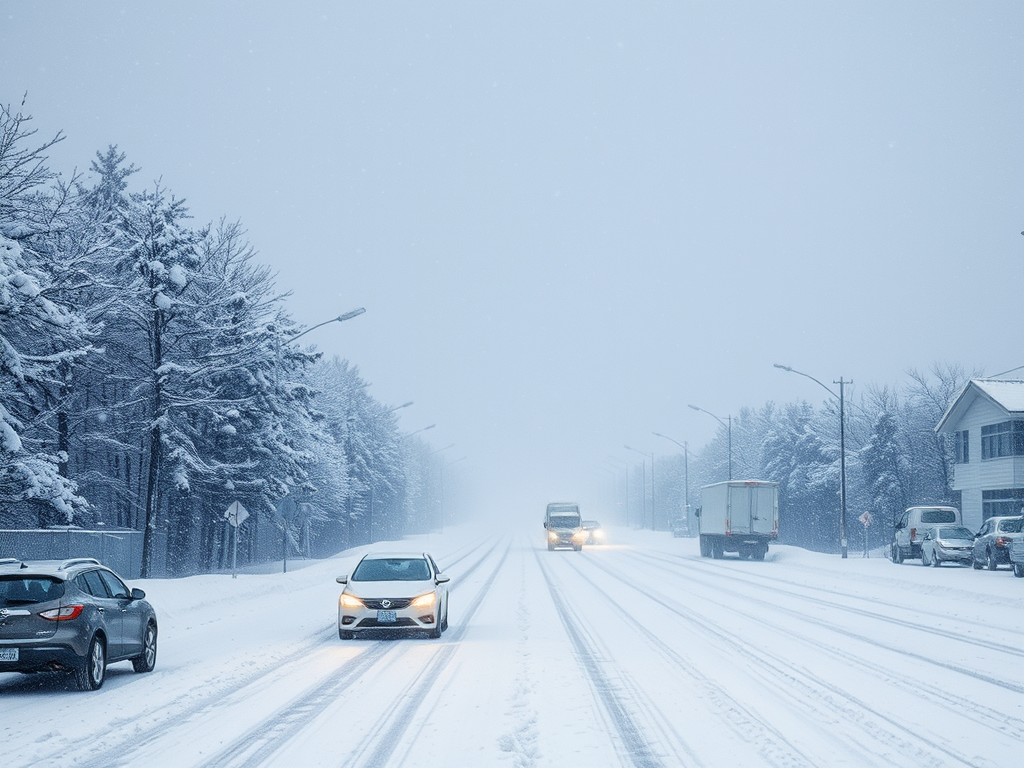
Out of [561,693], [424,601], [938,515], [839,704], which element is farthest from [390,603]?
[938,515]

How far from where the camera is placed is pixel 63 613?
12.4 m

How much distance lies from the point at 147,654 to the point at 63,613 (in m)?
2.27

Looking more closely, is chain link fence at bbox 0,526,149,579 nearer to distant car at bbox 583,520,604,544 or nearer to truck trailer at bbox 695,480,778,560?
truck trailer at bbox 695,480,778,560

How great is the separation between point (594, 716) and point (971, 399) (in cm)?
5020

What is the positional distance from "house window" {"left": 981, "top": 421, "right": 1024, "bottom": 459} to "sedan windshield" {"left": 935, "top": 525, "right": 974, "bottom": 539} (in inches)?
388

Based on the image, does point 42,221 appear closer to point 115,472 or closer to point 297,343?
point 297,343

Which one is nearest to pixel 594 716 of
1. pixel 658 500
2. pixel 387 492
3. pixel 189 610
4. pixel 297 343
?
pixel 189 610

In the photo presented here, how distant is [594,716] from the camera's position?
10.4m

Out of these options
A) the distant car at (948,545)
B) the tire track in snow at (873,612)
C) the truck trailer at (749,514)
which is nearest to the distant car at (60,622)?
the tire track in snow at (873,612)

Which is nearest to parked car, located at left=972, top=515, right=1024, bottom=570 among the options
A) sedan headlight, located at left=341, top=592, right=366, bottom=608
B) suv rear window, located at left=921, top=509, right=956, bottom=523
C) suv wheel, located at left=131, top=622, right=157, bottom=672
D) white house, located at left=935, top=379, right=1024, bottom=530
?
suv rear window, located at left=921, top=509, right=956, bottom=523

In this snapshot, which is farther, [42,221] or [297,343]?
[297,343]

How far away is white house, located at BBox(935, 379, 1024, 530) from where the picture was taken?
50719 millimetres

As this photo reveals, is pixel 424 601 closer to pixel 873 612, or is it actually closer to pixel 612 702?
pixel 612 702

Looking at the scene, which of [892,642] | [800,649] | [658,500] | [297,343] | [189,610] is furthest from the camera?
[658,500]
